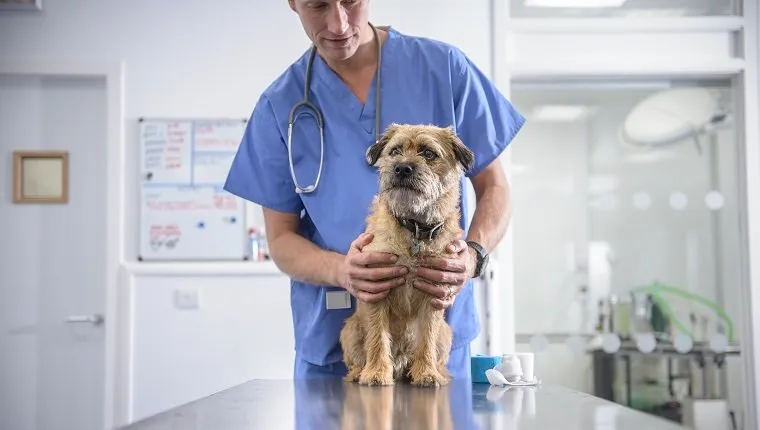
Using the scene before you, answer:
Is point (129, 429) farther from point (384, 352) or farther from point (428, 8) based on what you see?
point (428, 8)

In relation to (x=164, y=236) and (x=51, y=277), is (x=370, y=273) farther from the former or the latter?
(x=51, y=277)

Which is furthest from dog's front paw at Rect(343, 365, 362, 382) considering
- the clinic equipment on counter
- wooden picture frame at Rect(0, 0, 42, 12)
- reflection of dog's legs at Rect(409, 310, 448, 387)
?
wooden picture frame at Rect(0, 0, 42, 12)

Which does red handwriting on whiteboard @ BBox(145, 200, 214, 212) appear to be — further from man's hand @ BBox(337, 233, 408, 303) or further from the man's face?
man's hand @ BBox(337, 233, 408, 303)

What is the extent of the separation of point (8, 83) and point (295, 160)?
10.9 ft

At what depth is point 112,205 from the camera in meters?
4.31

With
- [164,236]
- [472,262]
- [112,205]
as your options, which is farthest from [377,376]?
[112,205]

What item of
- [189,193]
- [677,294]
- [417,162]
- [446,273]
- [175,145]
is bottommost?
[677,294]

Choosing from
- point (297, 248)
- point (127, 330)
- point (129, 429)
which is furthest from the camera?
point (127, 330)

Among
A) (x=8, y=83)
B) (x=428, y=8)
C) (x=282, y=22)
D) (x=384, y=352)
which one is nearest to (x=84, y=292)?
(x=8, y=83)

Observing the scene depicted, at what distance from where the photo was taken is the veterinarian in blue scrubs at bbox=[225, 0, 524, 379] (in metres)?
1.76

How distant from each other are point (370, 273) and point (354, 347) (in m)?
0.20

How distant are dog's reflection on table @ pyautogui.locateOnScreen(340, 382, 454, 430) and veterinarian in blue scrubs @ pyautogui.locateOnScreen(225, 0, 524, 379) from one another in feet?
0.93

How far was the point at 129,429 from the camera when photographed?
1.04 m

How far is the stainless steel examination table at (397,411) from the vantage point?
1.06 m
